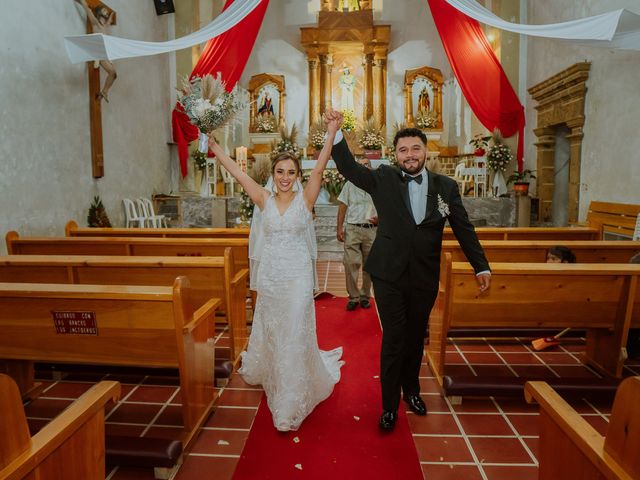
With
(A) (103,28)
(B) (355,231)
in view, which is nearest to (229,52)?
(A) (103,28)

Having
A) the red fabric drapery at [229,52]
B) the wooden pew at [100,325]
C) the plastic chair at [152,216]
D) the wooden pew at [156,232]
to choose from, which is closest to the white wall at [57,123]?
the plastic chair at [152,216]

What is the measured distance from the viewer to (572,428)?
137 centimetres

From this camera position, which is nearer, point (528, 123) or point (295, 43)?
point (528, 123)

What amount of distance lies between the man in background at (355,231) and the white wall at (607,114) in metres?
3.86

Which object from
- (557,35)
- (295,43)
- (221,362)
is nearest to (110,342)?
(221,362)

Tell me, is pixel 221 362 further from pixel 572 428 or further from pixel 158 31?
pixel 158 31

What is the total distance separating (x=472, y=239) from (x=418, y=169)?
55 centimetres

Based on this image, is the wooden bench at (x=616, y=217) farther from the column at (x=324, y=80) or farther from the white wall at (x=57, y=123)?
the column at (x=324, y=80)

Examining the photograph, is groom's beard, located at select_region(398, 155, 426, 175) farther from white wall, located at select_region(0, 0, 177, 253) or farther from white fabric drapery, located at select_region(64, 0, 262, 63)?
white wall, located at select_region(0, 0, 177, 253)

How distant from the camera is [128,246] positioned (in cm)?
458

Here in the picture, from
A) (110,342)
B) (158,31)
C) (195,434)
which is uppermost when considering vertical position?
(158,31)

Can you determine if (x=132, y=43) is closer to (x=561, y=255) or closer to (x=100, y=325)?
(x=100, y=325)

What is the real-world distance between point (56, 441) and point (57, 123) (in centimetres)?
638

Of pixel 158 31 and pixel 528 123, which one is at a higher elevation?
pixel 158 31
